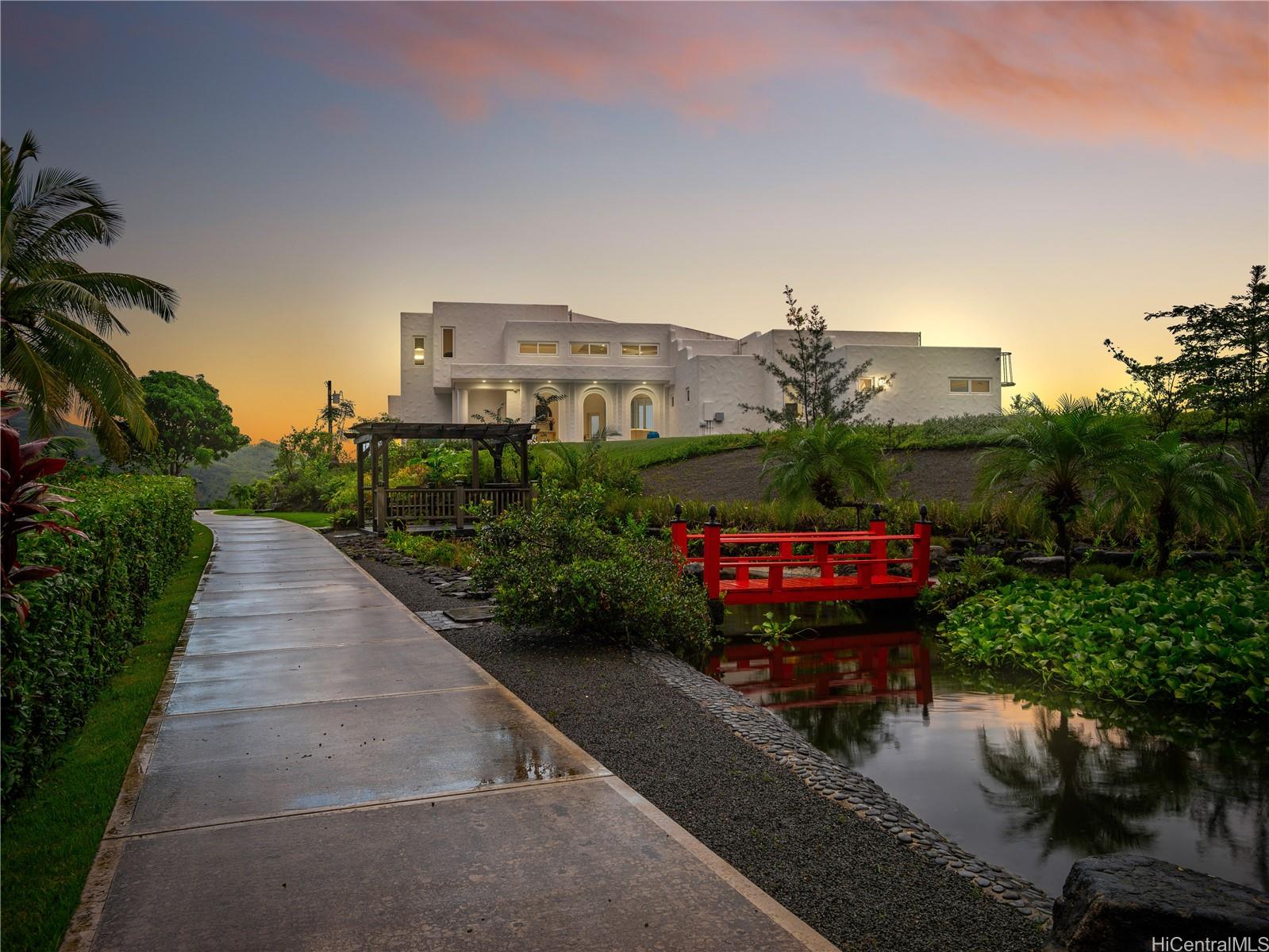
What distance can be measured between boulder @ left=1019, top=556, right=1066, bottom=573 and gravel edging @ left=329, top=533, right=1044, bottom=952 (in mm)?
7213

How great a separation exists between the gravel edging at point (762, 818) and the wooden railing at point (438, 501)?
555 inches

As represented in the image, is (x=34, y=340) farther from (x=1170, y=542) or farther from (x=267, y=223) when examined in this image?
(x=1170, y=542)

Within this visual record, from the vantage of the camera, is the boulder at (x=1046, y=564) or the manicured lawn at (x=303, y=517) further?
the manicured lawn at (x=303, y=517)

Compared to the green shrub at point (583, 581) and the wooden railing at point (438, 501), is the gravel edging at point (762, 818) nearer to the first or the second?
the green shrub at point (583, 581)

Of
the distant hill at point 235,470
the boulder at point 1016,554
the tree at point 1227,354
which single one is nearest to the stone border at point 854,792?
the boulder at point 1016,554

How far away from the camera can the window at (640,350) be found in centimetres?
4281

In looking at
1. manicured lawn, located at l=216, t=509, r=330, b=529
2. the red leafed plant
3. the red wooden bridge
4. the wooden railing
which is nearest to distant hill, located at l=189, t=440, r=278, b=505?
manicured lawn, located at l=216, t=509, r=330, b=529

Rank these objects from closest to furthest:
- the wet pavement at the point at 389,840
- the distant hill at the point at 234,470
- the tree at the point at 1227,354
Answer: the wet pavement at the point at 389,840
the tree at the point at 1227,354
the distant hill at the point at 234,470

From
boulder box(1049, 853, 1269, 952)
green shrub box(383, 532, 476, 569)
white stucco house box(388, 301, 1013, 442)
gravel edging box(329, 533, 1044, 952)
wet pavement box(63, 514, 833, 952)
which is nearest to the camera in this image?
boulder box(1049, 853, 1269, 952)

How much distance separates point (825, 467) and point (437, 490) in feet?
38.4

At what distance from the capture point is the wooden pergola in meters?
21.0

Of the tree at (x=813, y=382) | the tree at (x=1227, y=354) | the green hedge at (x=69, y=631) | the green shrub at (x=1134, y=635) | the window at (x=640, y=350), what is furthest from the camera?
the window at (x=640, y=350)

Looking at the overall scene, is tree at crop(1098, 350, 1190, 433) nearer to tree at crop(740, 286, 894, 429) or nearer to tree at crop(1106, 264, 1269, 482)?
tree at crop(1106, 264, 1269, 482)

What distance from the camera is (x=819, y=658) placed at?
31.6 ft
